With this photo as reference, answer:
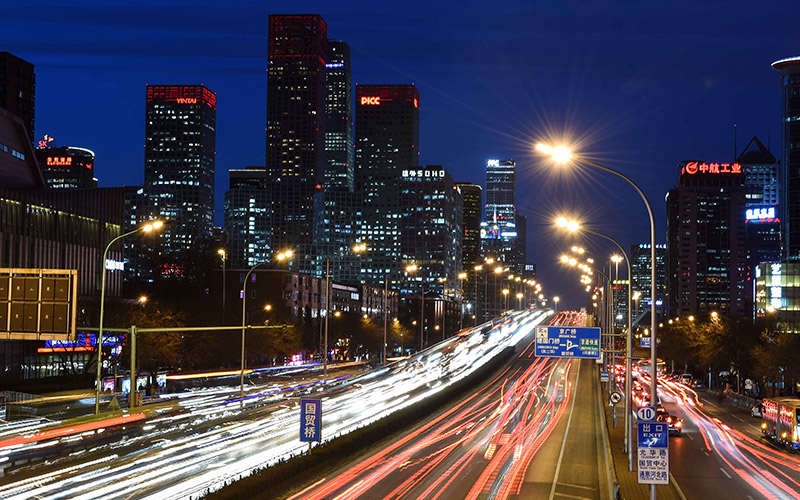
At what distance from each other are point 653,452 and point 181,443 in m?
25.6

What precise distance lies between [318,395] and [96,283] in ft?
137

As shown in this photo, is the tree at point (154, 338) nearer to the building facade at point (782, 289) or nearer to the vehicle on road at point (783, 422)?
the vehicle on road at point (783, 422)

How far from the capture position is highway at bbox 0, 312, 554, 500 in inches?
1206

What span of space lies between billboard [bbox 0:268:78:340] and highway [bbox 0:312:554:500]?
17.6 ft

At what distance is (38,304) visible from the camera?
29.6 meters

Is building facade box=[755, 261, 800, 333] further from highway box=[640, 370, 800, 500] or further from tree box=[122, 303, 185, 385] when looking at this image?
tree box=[122, 303, 185, 385]

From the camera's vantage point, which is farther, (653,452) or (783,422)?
(783,422)

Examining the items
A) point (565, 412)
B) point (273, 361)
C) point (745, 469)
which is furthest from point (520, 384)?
point (745, 469)

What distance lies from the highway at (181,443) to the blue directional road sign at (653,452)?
14.1 m

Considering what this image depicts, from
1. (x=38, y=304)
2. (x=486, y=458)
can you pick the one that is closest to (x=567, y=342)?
(x=486, y=458)

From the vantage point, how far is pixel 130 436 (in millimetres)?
43406

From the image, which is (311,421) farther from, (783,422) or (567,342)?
(783,422)

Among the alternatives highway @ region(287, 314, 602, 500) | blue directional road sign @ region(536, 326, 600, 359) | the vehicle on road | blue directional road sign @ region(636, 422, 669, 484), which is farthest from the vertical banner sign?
the vehicle on road

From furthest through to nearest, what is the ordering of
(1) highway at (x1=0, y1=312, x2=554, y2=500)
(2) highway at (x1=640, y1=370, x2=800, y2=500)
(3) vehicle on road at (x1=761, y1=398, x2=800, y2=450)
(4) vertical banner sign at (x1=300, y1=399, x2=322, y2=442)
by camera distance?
(3) vehicle on road at (x1=761, y1=398, x2=800, y2=450) → (2) highway at (x1=640, y1=370, x2=800, y2=500) → (4) vertical banner sign at (x1=300, y1=399, x2=322, y2=442) → (1) highway at (x1=0, y1=312, x2=554, y2=500)
